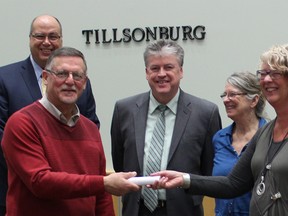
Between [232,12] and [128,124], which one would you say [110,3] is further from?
[128,124]

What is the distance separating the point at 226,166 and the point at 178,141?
34cm

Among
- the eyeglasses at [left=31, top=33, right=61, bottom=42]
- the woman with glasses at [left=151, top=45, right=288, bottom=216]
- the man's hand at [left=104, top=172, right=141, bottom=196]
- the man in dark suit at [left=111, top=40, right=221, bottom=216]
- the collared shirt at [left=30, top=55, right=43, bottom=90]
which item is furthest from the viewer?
the eyeglasses at [left=31, top=33, right=61, bottom=42]

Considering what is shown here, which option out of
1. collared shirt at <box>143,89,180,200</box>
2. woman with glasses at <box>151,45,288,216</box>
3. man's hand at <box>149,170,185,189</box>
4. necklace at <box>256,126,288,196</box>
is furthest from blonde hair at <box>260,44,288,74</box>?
collared shirt at <box>143,89,180,200</box>

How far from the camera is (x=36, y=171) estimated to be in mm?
2941

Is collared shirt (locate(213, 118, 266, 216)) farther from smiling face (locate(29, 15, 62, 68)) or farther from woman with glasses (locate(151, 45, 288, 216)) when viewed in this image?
smiling face (locate(29, 15, 62, 68))

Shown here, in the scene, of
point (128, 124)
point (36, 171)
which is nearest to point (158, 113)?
point (128, 124)

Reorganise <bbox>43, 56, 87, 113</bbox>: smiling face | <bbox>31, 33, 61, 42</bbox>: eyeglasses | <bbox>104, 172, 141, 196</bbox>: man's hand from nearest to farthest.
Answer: <bbox>104, 172, 141, 196</bbox>: man's hand < <bbox>43, 56, 87, 113</bbox>: smiling face < <bbox>31, 33, 61, 42</bbox>: eyeglasses

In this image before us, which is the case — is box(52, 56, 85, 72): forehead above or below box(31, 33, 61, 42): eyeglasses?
below

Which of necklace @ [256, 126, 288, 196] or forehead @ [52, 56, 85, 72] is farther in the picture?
forehead @ [52, 56, 85, 72]

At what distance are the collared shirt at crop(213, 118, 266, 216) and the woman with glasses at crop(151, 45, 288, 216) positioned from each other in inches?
23.7

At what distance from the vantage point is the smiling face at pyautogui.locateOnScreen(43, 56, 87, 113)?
3.13 metres

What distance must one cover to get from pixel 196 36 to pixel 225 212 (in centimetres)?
199

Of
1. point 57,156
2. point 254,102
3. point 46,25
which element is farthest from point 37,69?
point 254,102

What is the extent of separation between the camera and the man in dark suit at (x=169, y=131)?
3779mm
